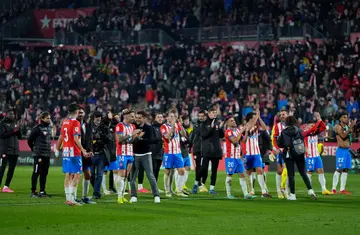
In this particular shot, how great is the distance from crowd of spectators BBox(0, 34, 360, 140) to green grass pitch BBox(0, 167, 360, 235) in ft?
54.1

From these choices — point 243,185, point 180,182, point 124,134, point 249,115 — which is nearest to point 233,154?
point 243,185

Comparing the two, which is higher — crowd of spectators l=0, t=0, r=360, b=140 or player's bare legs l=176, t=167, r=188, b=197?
crowd of spectators l=0, t=0, r=360, b=140

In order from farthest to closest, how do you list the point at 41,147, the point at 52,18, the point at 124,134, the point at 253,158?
the point at 52,18 < the point at 41,147 < the point at 253,158 < the point at 124,134

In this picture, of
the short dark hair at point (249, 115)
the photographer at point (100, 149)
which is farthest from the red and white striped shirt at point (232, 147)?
the photographer at point (100, 149)

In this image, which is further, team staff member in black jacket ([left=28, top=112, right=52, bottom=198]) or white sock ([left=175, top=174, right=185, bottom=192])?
white sock ([left=175, top=174, right=185, bottom=192])

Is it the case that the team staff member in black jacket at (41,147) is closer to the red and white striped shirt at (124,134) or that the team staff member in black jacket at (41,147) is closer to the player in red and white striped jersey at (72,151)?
the red and white striped shirt at (124,134)

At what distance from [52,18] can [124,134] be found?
131 ft

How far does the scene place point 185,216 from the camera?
54.3ft

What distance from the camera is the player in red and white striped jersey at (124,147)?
19.2 metres

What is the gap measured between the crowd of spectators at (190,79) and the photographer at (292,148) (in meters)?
14.9

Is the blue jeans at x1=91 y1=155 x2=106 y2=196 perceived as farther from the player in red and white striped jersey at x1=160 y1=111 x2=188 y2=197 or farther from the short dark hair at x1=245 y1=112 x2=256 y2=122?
the short dark hair at x1=245 y1=112 x2=256 y2=122

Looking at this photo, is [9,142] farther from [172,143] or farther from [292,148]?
[292,148]

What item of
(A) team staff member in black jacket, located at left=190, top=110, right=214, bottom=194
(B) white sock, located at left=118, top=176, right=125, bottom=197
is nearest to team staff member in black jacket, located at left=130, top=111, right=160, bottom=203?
(B) white sock, located at left=118, top=176, right=125, bottom=197

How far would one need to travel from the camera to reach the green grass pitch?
1417 centimetres
